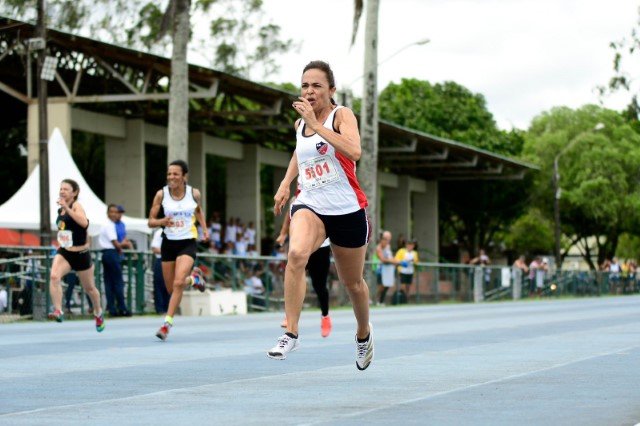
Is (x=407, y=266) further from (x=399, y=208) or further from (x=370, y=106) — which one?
(x=399, y=208)

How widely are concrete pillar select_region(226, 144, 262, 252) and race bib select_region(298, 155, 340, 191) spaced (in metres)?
39.8

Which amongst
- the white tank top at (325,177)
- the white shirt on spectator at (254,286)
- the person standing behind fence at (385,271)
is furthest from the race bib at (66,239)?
the person standing behind fence at (385,271)

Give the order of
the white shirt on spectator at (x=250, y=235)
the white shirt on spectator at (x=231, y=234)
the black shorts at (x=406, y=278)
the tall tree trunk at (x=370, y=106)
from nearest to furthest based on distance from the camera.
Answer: the tall tree trunk at (x=370, y=106) < the black shorts at (x=406, y=278) < the white shirt on spectator at (x=231, y=234) < the white shirt on spectator at (x=250, y=235)

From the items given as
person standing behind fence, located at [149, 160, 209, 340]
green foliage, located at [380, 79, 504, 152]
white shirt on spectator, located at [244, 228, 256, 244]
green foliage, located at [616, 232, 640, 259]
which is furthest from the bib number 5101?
green foliage, located at [616, 232, 640, 259]

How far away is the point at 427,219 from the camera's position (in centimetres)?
6512

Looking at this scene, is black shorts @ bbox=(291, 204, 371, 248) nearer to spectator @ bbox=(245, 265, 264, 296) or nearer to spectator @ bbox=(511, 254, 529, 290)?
spectator @ bbox=(245, 265, 264, 296)

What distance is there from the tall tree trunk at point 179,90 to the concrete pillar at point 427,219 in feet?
120

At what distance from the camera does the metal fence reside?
20.2 m

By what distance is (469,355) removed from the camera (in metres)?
11.5

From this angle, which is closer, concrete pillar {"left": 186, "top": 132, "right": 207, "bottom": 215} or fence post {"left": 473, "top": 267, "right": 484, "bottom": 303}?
fence post {"left": 473, "top": 267, "right": 484, "bottom": 303}

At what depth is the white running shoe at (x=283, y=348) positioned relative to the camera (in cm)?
830

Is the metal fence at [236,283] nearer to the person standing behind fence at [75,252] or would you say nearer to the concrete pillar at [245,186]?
the person standing behind fence at [75,252]

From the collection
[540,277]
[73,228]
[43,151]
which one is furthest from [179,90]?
[540,277]

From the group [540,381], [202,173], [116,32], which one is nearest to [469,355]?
[540,381]
